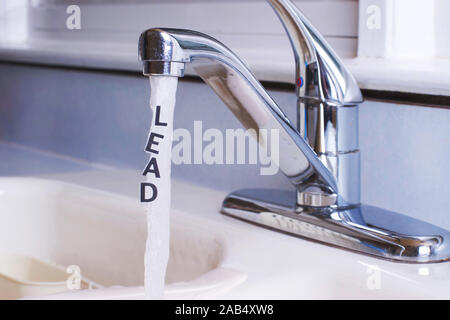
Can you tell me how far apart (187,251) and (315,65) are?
0.73 ft

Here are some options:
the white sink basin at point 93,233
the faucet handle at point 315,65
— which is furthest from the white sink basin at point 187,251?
the faucet handle at point 315,65

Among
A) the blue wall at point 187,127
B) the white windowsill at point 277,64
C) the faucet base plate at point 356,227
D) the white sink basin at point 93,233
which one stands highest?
the white windowsill at point 277,64

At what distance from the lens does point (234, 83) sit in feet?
1.60

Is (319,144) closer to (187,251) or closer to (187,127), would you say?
(187,251)

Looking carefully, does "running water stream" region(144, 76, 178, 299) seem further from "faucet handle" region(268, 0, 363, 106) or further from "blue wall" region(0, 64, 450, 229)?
"blue wall" region(0, 64, 450, 229)

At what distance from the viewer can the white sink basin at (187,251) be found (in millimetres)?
448

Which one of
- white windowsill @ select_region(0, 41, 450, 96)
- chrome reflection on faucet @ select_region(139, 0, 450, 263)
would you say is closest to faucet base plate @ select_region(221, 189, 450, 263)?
chrome reflection on faucet @ select_region(139, 0, 450, 263)

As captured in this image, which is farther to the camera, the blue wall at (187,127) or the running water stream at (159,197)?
the blue wall at (187,127)

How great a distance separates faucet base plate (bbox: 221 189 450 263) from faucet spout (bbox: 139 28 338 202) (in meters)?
0.02

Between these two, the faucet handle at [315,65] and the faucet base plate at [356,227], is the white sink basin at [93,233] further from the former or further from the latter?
the faucet handle at [315,65]

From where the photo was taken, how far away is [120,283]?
0.69m

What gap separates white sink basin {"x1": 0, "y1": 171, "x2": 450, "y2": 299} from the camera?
1.47 ft

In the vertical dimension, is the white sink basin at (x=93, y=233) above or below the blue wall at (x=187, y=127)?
below
